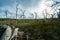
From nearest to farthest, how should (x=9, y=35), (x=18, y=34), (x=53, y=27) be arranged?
(x=9, y=35) < (x=18, y=34) < (x=53, y=27)

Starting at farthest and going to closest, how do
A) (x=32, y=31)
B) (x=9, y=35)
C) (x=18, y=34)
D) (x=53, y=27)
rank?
(x=53, y=27)
(x=32, y=31)
(x=18, y=34)
(x=9, y=35)

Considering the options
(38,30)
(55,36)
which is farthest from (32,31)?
(55,36)

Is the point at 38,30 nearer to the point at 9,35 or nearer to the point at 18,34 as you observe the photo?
the point at 18,34

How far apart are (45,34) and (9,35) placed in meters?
4.30

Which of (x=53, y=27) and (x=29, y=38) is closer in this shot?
(x=29, y=38)

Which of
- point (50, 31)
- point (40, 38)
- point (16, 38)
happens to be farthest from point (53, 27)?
point (16, 38)

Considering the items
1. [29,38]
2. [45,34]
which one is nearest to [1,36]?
[29,38]

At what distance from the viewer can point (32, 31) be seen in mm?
23766

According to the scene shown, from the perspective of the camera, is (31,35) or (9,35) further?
(31,35)

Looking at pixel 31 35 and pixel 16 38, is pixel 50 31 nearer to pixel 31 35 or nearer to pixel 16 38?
pixel 31 35

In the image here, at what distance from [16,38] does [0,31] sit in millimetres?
2266

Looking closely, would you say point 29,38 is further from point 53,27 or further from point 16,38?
point 53,27

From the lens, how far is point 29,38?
2177cm

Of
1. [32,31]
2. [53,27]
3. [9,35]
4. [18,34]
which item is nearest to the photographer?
[9,35]
